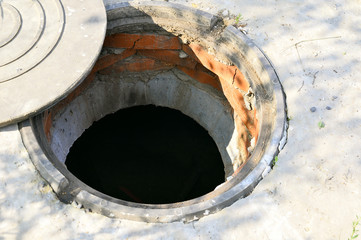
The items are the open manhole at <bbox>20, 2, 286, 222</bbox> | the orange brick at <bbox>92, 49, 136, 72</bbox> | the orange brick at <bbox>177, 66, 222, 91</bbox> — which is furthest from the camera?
the orange brick at <bbox>177, 66, 222, 91</bbox>

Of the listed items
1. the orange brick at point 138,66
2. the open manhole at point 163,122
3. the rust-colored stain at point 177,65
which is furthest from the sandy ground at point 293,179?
the orange brick at point 138,66

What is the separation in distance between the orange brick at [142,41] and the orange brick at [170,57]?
182mm

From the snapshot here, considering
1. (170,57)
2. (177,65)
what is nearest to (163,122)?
(177,65)

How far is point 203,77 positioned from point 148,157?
5.54 ft

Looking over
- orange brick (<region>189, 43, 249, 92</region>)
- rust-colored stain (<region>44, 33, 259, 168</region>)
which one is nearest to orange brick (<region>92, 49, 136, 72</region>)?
rust-colored stain (<region>44, 33, 259, 168</region>)

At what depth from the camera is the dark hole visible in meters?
5.74

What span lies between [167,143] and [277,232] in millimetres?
3393

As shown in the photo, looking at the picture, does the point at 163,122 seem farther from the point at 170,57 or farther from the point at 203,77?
the point at 170,57

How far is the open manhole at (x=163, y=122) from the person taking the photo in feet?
11.0

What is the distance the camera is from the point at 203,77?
5.36 m

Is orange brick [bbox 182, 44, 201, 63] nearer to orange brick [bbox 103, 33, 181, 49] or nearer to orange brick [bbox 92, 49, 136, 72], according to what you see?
orange brick [bbox 103, 33, 181, 49]

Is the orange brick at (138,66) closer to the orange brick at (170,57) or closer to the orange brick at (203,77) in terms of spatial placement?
the orange brick at (170,57)

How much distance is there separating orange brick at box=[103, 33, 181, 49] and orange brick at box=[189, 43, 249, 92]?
A: 283mm

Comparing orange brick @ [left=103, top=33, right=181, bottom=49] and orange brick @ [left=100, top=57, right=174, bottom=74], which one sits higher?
orange brick @ [left=103, top=33, right=181, bottom=49]
